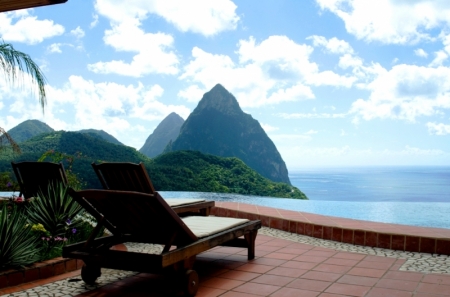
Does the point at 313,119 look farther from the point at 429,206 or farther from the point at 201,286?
the point at 201,286

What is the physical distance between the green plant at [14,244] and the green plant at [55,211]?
44cm

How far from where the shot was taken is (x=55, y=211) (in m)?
4.53

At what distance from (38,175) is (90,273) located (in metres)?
1.62

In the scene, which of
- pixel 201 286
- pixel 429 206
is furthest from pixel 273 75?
pixel 201 286

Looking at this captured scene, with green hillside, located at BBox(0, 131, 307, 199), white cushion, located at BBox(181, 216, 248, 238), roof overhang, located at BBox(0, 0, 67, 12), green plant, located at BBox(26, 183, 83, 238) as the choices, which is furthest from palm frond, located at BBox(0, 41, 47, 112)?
green hillside, located at BBox(0, 131, 307, 199)

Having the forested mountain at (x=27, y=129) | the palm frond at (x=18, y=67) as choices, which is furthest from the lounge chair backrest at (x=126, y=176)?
the forested mountain at (x=27, y=129)

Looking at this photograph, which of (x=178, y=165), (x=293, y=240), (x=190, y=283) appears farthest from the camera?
(x=178, y=165)

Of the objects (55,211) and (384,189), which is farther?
(384,189)

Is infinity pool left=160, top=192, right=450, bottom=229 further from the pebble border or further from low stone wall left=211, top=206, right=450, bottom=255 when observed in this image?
the pebble border

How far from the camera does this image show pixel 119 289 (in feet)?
12.2

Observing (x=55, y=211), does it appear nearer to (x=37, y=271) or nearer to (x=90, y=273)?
(x=37, y=271)

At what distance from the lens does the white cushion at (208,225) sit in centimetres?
395

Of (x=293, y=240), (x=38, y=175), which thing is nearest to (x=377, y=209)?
(x=293, y=240)

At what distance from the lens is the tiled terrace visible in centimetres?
367
